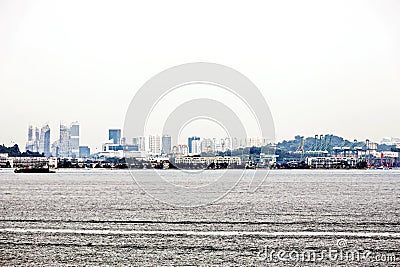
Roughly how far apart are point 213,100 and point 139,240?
2211 inches

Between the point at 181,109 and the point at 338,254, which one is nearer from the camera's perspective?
the point at 338,254

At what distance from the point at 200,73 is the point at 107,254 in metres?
61.5

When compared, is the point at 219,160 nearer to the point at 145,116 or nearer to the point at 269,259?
the point at 145,116

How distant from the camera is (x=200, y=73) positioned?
75.2 meters

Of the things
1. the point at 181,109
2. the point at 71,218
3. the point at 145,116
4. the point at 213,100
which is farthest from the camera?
the point at 213,100

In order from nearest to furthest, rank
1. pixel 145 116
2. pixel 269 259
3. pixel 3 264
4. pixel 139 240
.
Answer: pixel 3 264 < pixel 269 259 < pixel 139 240 < pixel 145 116

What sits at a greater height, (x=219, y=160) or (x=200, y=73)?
(x=200, y=73)

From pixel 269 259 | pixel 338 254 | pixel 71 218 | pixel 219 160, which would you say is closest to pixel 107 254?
pixel 269 259

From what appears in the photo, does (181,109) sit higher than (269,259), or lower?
higher

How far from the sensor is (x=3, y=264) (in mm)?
13086

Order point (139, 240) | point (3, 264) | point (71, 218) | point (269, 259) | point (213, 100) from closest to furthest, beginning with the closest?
point (3, 264), point (269, 259), point (139, 240), point (71, 218), point (213, 100)

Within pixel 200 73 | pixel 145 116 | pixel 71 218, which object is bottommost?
pixel 71 218

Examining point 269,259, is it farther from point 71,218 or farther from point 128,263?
point 71,218

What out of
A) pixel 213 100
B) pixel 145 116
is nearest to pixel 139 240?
pixel 145 116
